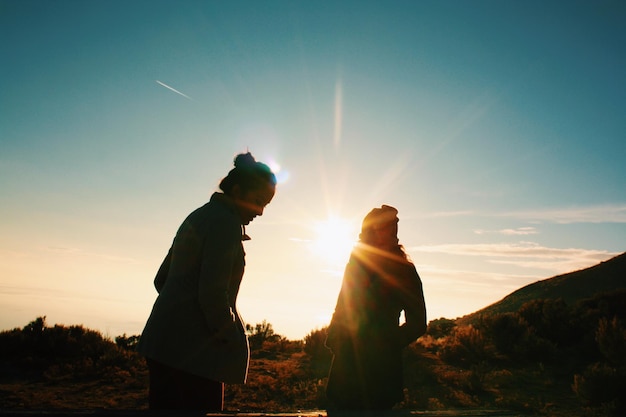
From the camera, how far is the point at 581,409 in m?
8.76

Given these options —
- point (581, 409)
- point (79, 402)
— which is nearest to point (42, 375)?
point (79, 402)

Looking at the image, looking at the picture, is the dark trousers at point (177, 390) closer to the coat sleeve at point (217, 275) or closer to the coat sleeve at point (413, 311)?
the coat sleeve at point (217, 275)

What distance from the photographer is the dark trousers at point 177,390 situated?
2.63 m

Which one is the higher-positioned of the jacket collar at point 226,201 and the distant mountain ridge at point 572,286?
the distant mountain ridge at point 572,286

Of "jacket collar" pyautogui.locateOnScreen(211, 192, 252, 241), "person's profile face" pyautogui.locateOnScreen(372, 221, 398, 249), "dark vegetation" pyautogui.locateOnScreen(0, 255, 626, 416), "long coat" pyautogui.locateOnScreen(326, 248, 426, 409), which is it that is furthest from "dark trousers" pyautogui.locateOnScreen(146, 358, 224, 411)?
"dark vegetation" pyautogui.locateOnScreen(0, 255, 626, 416)

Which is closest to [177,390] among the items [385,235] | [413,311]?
[413,311]

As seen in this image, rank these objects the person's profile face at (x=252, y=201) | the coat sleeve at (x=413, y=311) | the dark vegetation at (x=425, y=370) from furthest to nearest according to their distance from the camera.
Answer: the dark vegetation at (x=425, y=370) < the coat sleeve at (x=413, y=311) < the person's profile face at (x=252, y=201)

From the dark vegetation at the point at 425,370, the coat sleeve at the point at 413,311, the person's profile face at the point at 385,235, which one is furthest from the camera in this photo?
the dark vegetation at the point at 425,370

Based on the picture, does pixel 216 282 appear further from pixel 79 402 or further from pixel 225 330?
pixel 79 402

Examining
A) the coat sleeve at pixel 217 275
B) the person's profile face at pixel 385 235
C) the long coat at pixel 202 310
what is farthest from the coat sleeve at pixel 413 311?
the coat sleeve at pixel 217 275

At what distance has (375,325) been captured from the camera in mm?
4500

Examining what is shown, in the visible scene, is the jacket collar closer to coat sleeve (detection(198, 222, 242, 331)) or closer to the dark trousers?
coat sleeve (detection(198, 222, 242, 331))

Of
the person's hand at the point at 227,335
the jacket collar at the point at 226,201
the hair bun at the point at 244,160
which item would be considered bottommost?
the person's hand at the point at 227,335

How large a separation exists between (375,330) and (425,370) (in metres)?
8.34
